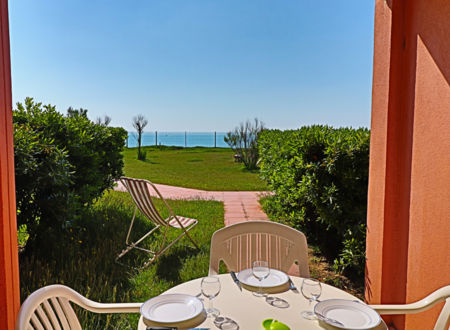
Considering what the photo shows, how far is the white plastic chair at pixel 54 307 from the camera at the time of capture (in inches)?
41.6

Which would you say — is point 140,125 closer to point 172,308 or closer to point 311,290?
point 172,308

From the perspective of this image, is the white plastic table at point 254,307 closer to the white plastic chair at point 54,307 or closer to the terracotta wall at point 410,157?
the white plastic chair at point 54,307

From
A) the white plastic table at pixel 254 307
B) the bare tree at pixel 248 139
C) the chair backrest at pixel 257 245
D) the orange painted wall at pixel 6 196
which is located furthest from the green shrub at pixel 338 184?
the bare tree at pixel 248 139

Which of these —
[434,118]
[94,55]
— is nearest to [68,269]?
[434,118]

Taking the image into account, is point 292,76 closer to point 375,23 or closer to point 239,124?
point 239,124

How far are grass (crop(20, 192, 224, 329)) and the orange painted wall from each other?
93 centimetres

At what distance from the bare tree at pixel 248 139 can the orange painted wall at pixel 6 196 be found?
1215 centimetres

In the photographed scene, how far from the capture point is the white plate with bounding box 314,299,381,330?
1.19 m

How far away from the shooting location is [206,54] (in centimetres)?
1742

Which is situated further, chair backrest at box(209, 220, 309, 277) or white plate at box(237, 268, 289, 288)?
chair backrest at box(209, 220, 309, 277)

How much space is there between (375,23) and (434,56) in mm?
735

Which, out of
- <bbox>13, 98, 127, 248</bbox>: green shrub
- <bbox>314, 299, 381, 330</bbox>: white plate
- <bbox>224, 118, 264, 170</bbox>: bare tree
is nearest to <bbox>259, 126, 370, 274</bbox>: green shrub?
→ <bbox>314, 299, 381, 330</bbox>: white plate

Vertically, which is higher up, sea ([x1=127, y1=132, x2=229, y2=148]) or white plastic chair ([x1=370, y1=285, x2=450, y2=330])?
sea ([x1=127, y1=132, x2=229, y2=148])

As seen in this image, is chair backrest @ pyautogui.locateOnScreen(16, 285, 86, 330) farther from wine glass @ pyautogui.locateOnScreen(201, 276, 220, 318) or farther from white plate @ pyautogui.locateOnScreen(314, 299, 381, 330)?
white plate @ pyautogui.locateOnScreen(314, 299, 381, 330)
